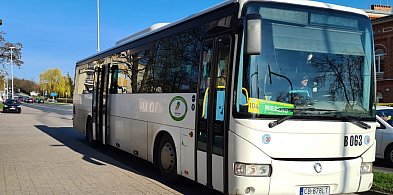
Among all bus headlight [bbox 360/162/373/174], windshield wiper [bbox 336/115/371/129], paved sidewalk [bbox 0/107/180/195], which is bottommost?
paved sidewalk [bbox 0/107/180/195]

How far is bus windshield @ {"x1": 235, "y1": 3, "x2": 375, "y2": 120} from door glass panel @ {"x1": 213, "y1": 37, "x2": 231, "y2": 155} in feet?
1.37

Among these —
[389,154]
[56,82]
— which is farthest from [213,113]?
[56,82]

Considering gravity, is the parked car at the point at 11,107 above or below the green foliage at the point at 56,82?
below

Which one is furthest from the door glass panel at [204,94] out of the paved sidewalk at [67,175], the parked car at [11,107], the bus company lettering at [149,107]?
the parked car at [11,107]

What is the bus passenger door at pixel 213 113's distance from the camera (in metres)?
5.98

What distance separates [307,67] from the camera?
5844mm

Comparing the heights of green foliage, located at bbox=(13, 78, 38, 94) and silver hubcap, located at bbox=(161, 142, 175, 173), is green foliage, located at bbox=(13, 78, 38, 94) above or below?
above

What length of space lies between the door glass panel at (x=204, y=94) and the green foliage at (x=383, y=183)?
3153mm

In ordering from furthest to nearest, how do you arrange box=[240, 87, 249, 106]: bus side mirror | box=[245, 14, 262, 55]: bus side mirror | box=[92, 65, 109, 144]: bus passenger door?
box=[92, 65, 109, 144]: bus passenger door, box=[240, 87, 249, 106]: bus side mirror, box=[245, 14, 262, 55]: bus side mirror

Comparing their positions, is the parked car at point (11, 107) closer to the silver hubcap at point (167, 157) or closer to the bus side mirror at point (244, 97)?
the silver hubcap at point (167, 157)

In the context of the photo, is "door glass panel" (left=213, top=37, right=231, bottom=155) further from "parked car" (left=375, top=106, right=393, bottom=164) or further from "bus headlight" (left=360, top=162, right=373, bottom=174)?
"parked car" (left=375, top=106, right=393, bottom=164)

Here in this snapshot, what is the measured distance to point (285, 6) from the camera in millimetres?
5867

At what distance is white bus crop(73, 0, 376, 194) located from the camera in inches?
219

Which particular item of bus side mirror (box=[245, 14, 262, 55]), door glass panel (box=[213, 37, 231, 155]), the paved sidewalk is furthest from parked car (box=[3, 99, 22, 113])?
bus side mirror (box=[245, 14, 262, 55])
